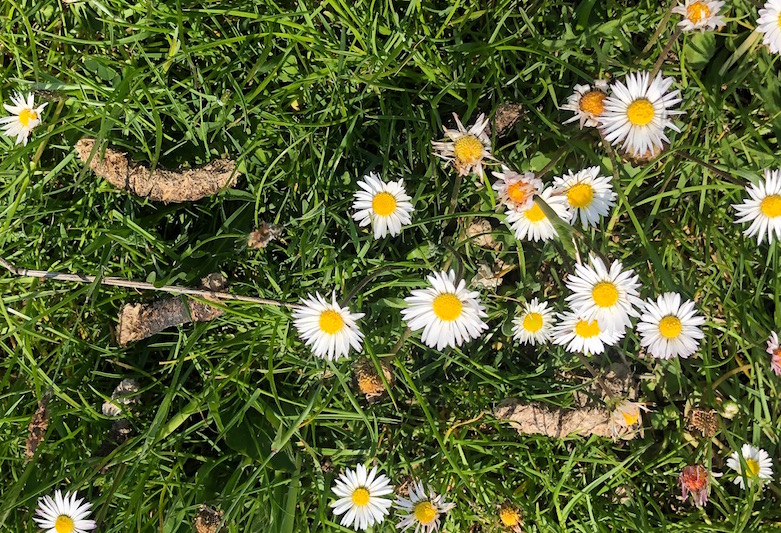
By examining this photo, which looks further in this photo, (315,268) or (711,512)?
(711,512)

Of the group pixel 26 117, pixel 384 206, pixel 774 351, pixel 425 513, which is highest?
pixel 26 117

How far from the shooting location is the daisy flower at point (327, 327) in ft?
5.45

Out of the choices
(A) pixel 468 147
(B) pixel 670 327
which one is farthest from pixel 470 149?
(B) pixel 670 327

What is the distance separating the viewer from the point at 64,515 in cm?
183

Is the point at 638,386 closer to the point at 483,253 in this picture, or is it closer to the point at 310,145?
the point at 483,253

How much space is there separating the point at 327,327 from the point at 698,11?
1342mm

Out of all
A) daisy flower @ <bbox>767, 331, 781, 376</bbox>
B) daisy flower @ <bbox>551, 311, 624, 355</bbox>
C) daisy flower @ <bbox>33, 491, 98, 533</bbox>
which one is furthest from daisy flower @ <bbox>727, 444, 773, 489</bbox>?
daisy flower @ <bbox>33, 491, 98, 533</bbox>

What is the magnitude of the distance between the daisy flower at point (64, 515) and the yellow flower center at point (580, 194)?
1.76 meters

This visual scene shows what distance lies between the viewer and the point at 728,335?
1939 millimetres

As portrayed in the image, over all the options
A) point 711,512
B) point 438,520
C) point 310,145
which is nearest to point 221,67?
point 310,145

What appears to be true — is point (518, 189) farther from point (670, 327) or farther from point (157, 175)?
point (157, 175)

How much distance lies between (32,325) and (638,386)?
2057mm

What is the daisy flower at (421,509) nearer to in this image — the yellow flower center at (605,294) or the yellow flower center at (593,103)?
the yellow flower center at (605,294)

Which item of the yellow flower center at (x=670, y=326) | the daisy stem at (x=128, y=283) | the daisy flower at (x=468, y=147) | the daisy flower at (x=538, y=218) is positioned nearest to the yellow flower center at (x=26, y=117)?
the daisy stem at (x=128, y=283)
